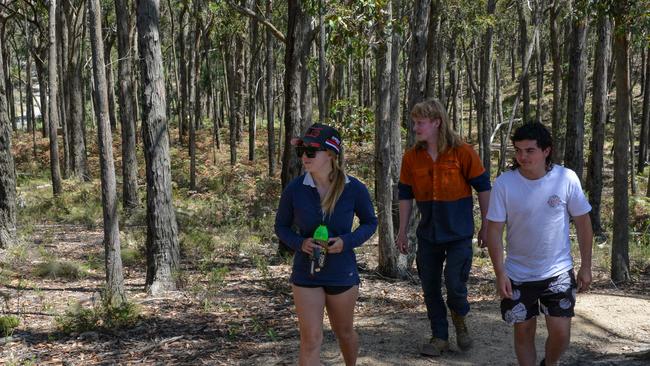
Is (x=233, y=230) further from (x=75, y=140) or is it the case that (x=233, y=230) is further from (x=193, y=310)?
(x=75, y=140)

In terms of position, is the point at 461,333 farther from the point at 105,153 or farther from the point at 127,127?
the point at 127,127

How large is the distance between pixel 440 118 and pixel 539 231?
1.19 meters

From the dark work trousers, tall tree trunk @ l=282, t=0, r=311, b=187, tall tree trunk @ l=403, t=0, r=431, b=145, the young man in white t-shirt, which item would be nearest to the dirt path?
the dark work trousers

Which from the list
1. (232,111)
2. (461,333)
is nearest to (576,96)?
(461,333)

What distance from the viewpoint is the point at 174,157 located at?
27641 mm

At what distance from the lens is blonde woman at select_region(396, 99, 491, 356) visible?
4566mm

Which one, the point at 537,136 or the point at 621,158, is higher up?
the point at 537,136

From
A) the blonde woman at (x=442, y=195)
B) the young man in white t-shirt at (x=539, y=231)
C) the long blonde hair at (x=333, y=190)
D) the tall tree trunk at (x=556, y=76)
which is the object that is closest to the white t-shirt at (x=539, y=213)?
the young man in white t-shirt at (x=539, y=231)

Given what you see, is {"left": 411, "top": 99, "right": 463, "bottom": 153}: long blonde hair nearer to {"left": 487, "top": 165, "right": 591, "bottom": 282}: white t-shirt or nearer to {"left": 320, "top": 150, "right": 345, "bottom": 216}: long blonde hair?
{"left": 487, "top": 165, "right": 591, "bottom": 282}: white t-shirt

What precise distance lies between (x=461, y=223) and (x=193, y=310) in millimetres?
4309

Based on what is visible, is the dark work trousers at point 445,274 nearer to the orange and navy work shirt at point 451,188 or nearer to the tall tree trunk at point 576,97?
the orange and navy work shirt at point 451,188

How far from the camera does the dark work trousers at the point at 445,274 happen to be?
4.62 metres

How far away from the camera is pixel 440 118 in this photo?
15.0 feet

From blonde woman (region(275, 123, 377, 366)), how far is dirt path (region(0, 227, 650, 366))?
144 centimetres
